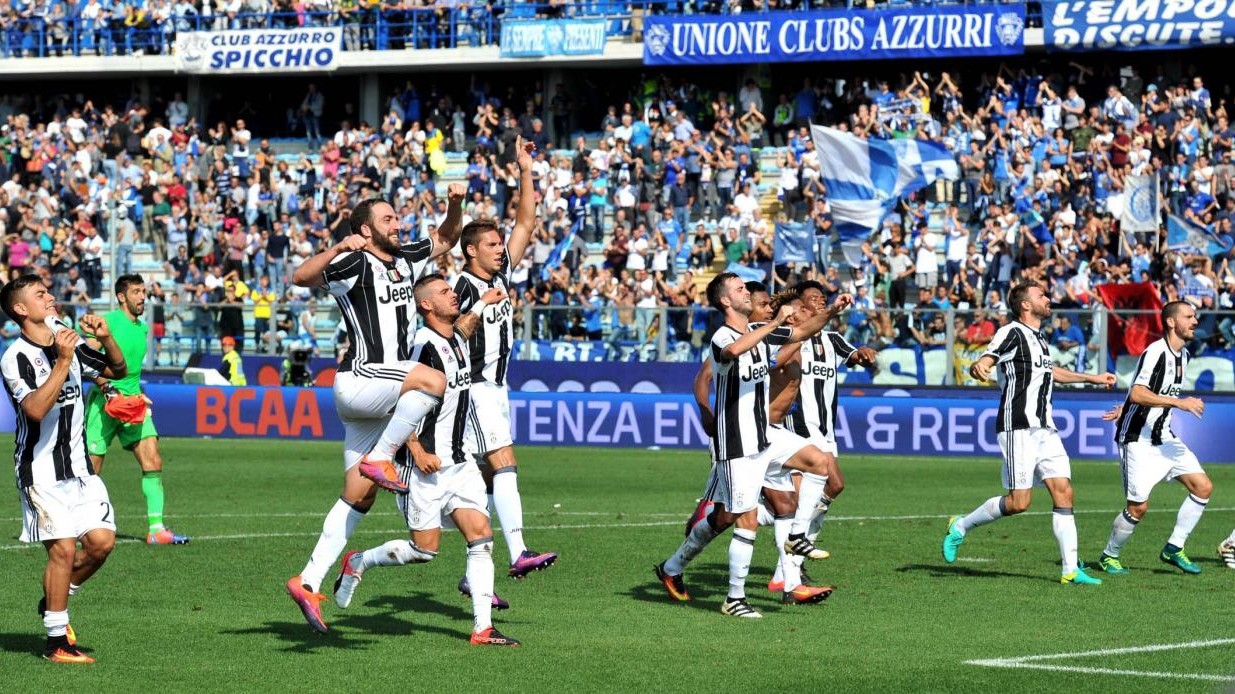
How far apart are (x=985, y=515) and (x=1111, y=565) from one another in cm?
104

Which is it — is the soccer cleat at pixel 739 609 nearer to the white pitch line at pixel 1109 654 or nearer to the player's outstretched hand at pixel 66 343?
the white pitch line at pixel 1109 654

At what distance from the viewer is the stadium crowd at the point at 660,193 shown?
105ft

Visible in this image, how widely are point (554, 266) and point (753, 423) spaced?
2506 centimetres

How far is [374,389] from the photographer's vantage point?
10594mm

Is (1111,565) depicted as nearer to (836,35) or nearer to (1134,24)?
(1134,24)

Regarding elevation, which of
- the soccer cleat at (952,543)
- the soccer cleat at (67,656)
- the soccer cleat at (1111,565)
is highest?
the soccer cleat at (67,656)

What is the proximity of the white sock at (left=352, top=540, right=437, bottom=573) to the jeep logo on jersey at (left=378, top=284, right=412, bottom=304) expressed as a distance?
1.38 meters

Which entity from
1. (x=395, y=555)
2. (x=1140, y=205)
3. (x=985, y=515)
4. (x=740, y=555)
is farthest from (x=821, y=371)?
(x=1140, y=205)

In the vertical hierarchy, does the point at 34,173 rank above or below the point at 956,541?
above

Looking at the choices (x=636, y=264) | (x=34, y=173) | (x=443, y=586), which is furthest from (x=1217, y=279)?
(x=34, y=173)

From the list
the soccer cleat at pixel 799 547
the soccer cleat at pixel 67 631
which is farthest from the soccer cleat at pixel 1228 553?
the soccer cleat at pixel 67 631

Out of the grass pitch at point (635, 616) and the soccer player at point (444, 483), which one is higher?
the soccer player at point (444, 483)

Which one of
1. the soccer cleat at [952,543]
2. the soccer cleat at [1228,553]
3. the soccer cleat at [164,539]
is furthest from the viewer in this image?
the soccer cleat at [164,539]

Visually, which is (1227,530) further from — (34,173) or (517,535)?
(34,173)
